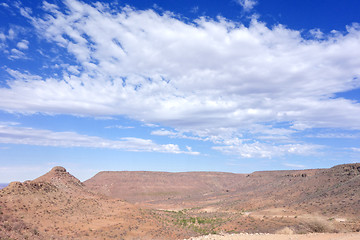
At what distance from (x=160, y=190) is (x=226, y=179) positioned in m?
42.9

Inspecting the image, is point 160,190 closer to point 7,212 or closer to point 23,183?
point 23,183

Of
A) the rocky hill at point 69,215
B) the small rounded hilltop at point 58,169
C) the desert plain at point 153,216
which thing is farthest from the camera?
the small rounded hilltop at point 58,169

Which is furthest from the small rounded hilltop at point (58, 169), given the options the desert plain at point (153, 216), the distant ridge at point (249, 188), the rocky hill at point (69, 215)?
the distant ridge at point (249, 188)

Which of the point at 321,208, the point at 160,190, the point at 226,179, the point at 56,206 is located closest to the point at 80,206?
the point at 56,206

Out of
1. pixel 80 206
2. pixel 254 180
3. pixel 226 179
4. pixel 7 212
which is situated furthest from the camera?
pixel 226 179

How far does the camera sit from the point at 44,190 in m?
38.2

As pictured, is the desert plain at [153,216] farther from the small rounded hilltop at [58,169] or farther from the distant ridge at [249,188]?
the distant ridge at [249,188]

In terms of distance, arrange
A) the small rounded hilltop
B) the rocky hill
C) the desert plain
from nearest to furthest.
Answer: the rocky hill
the desert plain
the small rounded hilltop

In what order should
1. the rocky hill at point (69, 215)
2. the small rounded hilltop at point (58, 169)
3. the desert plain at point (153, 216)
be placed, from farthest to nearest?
the small rounded hilltop at point (58, 169) < the desert plain at point (153, 216) < the rocky hill at point (69, 215)

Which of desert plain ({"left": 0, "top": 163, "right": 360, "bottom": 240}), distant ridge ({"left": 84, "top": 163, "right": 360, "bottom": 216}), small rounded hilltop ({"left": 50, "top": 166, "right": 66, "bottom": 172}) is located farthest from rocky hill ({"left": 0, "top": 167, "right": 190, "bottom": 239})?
distant ridge ({"left": 84, "top": 163, "right": 360, "bottom": 216})

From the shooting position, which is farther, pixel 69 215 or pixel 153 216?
pixel 153 216

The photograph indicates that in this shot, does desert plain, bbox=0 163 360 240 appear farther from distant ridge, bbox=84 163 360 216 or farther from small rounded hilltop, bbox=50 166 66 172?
distant ridge, bbox=84 163 360 216

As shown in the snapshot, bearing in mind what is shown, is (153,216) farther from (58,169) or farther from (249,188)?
(249,188)

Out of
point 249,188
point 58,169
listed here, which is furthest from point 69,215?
point 249,188
